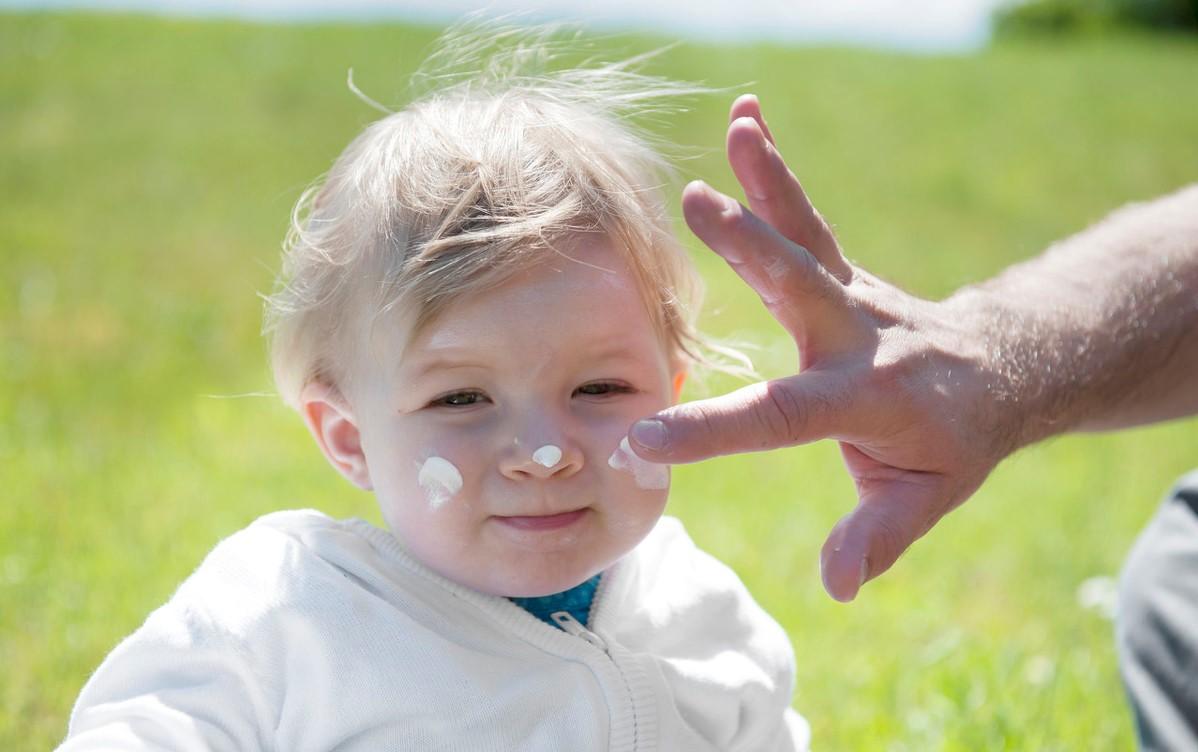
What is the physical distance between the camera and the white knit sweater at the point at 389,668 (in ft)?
5.41

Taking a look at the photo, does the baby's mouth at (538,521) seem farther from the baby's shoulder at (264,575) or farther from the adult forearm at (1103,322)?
the adult forearm at (1103,322)

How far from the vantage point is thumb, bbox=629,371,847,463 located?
160 centimetres

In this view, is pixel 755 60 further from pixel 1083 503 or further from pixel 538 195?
pixel 538 195

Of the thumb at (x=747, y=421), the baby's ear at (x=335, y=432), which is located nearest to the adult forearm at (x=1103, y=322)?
the thumb at (x=747, y=421)

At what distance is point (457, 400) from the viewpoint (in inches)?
70.9

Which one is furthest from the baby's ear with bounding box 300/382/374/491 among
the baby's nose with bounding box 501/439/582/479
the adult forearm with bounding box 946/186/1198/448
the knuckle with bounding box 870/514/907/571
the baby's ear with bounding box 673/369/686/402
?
the adult forearm with bounding box 946/186/1198/448

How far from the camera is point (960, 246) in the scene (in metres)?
9.30

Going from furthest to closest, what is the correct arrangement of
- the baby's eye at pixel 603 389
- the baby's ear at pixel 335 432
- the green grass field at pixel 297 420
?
the green grass field at pixel 297 420 → the baby's ear at pixel 335 432 → the baby's eye at pixel 603 389

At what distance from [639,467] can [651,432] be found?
0.21 meters

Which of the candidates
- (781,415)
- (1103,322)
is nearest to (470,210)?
(781,415)

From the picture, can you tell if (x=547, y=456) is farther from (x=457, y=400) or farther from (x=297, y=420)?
(x=297, y=420)

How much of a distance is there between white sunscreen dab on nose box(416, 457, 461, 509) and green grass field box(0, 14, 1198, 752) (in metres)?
0.89

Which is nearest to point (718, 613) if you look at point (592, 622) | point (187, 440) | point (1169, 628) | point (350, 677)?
point (592, 622)

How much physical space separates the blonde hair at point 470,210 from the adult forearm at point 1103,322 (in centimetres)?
58
